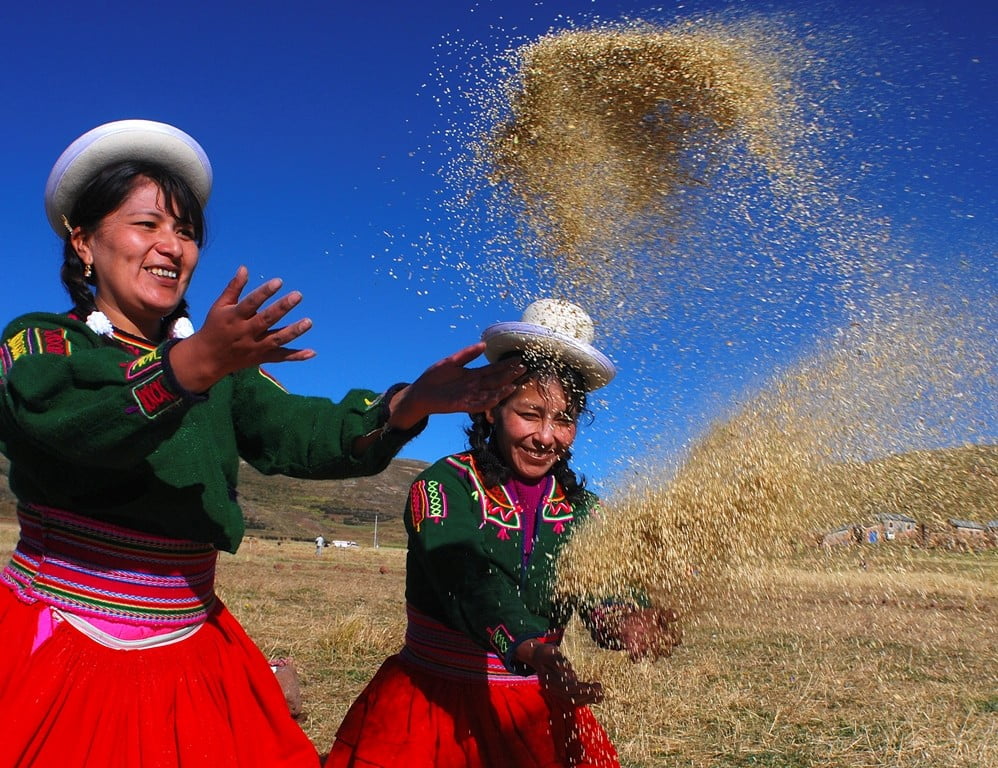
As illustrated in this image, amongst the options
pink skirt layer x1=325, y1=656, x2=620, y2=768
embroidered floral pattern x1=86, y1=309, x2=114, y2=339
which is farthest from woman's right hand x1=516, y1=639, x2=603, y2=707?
embroidered floral pattern x1=86, y1=309, x2=114, y2=339

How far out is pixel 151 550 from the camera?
2.06 meters

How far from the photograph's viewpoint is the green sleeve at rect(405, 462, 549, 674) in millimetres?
2621

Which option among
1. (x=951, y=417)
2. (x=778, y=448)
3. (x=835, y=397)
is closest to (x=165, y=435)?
(x=778, y=448)

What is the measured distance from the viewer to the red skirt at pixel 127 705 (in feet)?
6.03

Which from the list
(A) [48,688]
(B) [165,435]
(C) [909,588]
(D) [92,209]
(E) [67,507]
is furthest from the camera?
(C) [909,588]

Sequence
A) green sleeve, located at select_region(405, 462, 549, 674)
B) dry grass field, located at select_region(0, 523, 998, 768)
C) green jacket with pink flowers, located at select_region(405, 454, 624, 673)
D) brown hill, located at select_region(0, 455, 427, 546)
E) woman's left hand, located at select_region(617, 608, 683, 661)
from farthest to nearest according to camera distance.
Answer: brown hill, located at select_region(0, 455, 427, 546) < dry grass field, located at select_region(0, 523, 998, 768) < woman's left hand, located at select_region(617, 608, 683, 661) < green jacket with pink flowers, located at select_region(405, 454, 624, 673) < green sleeve, located at select_region(405, 462, 549, 674)

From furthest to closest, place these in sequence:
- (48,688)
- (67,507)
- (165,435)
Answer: (67,507), (48,688), (165,435)

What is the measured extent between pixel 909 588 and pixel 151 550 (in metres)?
2.52

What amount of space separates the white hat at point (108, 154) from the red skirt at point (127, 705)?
99cm

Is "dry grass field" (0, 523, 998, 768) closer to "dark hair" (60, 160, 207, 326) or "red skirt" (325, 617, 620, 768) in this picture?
"red skirt" (325, 617, 620, 768)

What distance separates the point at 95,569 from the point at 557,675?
43.8 inches

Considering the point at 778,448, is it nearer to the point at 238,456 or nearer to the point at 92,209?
the point at 238,456

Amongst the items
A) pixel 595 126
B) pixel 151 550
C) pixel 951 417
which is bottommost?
pixel 151 550

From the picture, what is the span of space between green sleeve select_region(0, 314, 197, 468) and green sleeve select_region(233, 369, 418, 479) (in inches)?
27.8
